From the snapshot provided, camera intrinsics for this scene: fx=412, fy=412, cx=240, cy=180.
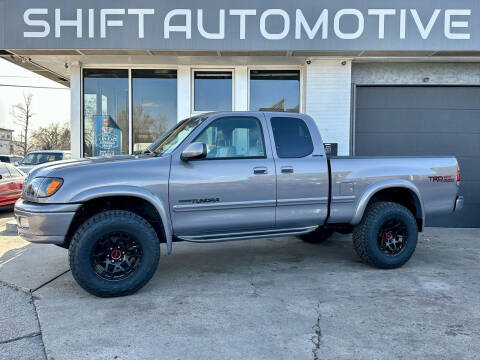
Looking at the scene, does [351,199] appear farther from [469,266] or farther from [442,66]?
[442,66]

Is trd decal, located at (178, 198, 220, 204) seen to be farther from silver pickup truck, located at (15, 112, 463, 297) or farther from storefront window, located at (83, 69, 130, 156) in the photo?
storefront window, located at (83, 69, 130, 156)

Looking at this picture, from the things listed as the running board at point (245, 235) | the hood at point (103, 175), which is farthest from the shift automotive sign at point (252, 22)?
the running board at point (245, 235)

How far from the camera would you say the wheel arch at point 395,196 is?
5230mm

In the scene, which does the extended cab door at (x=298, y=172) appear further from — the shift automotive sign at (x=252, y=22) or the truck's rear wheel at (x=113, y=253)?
the shift automotive sign at (x=252, y=22)

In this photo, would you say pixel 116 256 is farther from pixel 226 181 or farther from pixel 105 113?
pixel 105 113

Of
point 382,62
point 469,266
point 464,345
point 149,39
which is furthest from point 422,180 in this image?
point 149,39

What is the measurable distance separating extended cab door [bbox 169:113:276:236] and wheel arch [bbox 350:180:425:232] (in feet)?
3.96

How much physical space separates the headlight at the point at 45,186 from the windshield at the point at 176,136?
3.78 feet

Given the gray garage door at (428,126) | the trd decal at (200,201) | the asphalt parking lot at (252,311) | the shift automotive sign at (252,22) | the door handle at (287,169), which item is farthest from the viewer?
the gray garage door at (428,126)

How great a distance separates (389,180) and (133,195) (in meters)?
3.21

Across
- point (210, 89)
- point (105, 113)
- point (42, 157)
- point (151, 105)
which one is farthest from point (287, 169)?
point (42, 157)

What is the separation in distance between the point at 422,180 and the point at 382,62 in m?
4.24

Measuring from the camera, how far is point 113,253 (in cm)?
430

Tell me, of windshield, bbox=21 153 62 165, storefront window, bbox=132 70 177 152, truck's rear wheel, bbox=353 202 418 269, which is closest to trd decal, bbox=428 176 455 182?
truck's rear wheel, bbox=353 202 418 269
